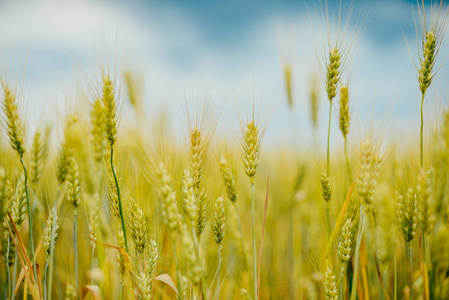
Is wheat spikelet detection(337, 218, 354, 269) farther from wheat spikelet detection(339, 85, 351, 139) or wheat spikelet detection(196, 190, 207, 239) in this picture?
wheat spikelet detection(196, 190, 207, 239)

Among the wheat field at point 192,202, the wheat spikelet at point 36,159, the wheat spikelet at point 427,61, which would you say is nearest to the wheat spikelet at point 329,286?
the wheat field at point 192,202

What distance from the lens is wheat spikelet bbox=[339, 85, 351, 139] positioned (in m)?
1.16

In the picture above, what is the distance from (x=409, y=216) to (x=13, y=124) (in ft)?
5.32

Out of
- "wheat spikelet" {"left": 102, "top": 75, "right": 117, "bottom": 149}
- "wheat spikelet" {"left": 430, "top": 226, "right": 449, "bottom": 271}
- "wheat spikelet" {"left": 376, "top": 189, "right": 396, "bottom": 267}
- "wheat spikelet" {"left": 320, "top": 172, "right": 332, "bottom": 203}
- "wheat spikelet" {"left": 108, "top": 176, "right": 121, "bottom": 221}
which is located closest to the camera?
"wheat spikelet" {"left": 430, "top": 226, "right": 449, "bottom": 271}

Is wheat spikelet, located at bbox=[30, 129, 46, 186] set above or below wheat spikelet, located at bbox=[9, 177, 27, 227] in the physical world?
above

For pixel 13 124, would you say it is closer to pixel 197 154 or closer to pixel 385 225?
pixel 197 154

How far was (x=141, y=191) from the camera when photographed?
1.20m

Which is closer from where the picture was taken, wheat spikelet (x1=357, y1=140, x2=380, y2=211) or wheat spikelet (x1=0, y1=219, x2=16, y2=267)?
wheat spikelet (x1=357, y1=140, x2=380, y2=211)

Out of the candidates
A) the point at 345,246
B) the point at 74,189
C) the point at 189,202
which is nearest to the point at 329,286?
the point at 345,246

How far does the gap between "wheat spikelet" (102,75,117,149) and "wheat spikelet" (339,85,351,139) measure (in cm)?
93

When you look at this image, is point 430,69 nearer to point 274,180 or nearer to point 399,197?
point 399,197

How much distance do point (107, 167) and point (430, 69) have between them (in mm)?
1533

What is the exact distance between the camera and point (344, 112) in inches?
45.9

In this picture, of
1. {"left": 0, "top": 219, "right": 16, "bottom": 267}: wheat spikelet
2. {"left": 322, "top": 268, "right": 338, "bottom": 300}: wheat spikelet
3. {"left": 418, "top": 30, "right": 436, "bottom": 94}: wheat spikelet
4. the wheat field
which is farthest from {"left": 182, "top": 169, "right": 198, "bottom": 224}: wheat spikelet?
{"left": 418, "top": 30, "right": 436, "bottom": 94}: wheat spikelet
